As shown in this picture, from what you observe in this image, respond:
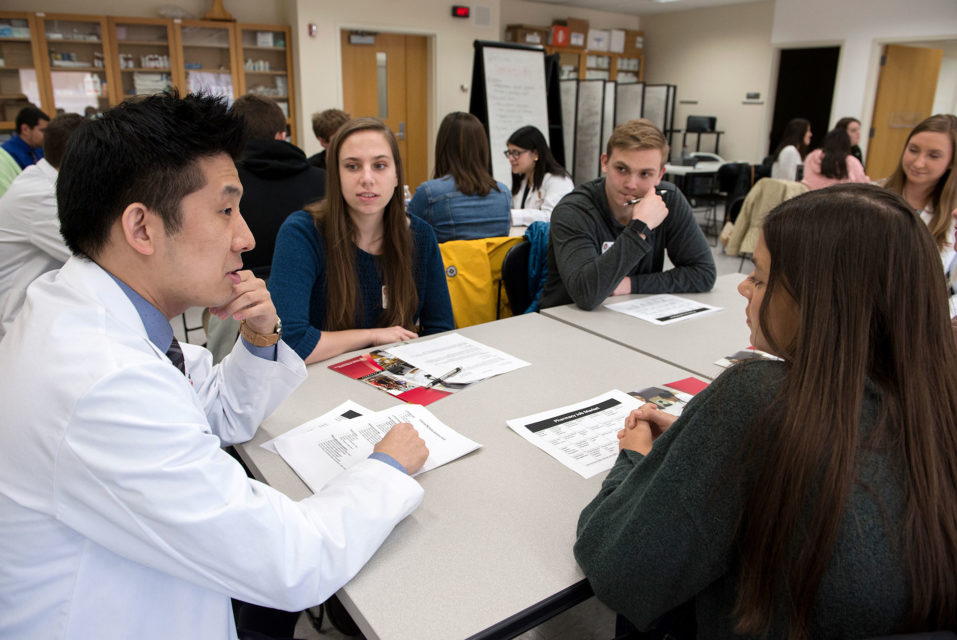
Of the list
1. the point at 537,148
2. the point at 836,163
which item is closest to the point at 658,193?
the point at 537,148

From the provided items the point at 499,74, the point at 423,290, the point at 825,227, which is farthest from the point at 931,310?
the point at 499,74

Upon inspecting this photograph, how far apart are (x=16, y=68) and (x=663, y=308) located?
704 centimetres

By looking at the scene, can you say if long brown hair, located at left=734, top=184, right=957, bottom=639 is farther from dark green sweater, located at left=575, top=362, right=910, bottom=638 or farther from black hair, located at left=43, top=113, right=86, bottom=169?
black hair, located at left=43, top=113, right=86, bottom=169

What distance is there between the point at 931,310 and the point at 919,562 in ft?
0.93

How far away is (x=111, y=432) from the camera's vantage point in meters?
0.68

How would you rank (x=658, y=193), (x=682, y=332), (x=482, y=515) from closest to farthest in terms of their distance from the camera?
(x=482, y=515)
(x=682, y=332)
(x=658, y=193)

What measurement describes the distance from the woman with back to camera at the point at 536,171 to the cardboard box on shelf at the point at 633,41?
721 cm

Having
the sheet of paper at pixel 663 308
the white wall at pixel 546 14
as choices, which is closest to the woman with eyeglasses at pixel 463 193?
the sheet of paper at pixel 663 308

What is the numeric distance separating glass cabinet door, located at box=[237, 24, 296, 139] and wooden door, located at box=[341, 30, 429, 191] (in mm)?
A: 676

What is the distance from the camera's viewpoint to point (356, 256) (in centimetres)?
193

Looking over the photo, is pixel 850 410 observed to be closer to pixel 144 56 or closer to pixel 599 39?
pixel 144 56

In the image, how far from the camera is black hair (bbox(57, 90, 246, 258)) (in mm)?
813

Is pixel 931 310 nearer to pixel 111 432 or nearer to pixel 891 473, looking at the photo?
pixel 891 473

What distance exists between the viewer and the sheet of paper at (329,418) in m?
1.23
